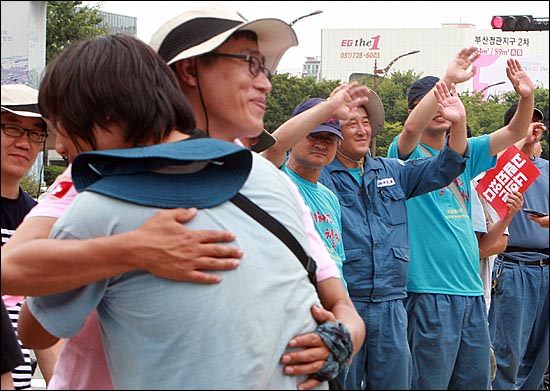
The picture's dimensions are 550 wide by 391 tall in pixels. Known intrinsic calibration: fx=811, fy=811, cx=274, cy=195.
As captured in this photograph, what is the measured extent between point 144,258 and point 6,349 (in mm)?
558

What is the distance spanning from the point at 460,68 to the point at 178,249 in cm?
251

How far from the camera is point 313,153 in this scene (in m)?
3.74

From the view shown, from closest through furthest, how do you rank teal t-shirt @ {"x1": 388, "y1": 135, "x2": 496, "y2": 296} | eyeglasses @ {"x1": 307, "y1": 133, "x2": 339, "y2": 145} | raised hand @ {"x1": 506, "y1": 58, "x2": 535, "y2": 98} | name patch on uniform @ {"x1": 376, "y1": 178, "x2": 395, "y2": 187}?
raised hand @ {"x1": 506, "y1": 58, "x2": 535, "y2": 98}
eyeglasses @ {"x1": 307, "y1": 133, "x2": 339, "y2": 145}
name patch on uniform @ {"x1": 376, "y1": 178, "x2": 395, "y2": 187}
teal t-shirt @ {"x1": 388, "y1": 135, "x2": 496, "y2": 296}

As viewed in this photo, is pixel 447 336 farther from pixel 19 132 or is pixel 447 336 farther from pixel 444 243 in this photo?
pixel 19 132

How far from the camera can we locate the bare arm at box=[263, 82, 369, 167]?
2.98 meters

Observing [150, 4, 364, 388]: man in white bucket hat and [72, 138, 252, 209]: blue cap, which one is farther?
[150, 4, 364, 388]: man in white bucket hat

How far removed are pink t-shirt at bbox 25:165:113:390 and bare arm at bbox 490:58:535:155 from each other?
2.24 metres

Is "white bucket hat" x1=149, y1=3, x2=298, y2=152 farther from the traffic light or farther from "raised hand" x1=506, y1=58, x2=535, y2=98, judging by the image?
"raised hand" x1=506, y1=58, x2=535, y2=98

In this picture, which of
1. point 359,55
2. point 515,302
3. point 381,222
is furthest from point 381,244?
point 515,302

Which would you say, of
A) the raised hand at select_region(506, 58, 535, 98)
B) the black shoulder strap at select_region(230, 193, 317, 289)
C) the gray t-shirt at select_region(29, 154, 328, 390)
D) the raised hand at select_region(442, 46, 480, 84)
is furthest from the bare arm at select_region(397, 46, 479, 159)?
the gray t-shirt at select_region(29, 154, 328, 390)

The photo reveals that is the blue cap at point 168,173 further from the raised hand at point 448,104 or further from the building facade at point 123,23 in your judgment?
the raised hand at point 448,104

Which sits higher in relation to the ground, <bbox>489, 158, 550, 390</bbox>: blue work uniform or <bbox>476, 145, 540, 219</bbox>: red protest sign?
<bbox>476, 145, 540, 219</bbox>: red protest sign

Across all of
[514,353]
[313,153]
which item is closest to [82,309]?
[313,153]

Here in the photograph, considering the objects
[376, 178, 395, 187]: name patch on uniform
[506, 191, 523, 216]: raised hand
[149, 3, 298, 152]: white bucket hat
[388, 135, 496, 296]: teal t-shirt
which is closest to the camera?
[149, 3, 298, 152]: white bucket hat
